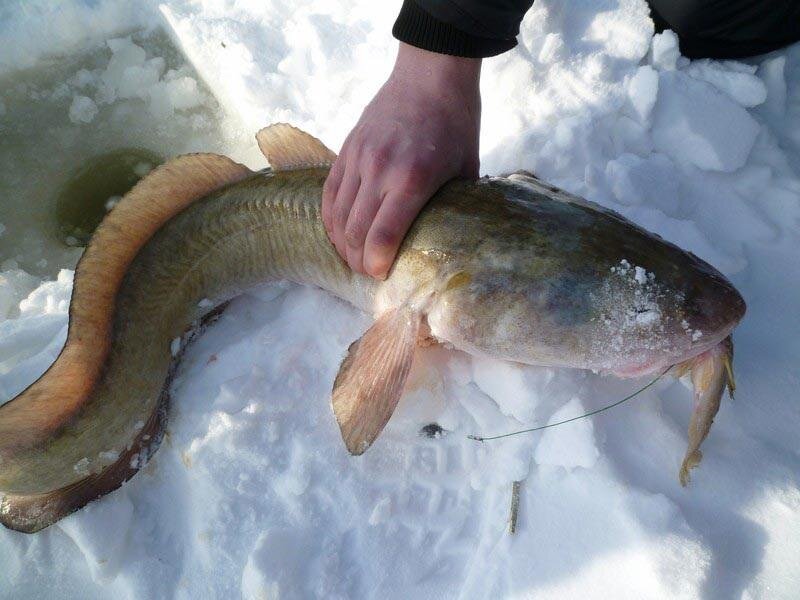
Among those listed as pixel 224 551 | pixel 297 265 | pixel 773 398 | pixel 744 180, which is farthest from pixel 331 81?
pixel 773 398

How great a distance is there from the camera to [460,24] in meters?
1.88

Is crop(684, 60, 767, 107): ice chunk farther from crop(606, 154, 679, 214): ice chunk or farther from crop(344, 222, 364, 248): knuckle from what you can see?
crop(344, 222, 364, 248): knuckle

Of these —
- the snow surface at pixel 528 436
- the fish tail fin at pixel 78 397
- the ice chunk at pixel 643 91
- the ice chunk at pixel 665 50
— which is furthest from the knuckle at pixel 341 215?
the ice chunk at pixel 665 50

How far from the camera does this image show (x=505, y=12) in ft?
6.27

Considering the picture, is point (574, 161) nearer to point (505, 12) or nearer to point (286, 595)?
point (505, 12)

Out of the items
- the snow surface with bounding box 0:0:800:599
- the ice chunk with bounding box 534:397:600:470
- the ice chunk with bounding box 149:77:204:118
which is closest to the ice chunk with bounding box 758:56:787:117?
the snow surface with bounding box 0:0:800:599

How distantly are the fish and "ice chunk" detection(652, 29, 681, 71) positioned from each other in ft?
3.48

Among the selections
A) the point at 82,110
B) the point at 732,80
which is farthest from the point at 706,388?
the point at 82,110

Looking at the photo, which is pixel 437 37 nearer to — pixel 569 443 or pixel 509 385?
pixel 509 385

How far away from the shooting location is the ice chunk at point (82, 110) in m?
3.24

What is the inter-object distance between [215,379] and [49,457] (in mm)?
592

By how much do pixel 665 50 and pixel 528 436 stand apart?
1.90m

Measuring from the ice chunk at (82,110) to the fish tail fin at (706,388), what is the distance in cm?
333

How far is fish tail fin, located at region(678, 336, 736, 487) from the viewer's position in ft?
5.40
